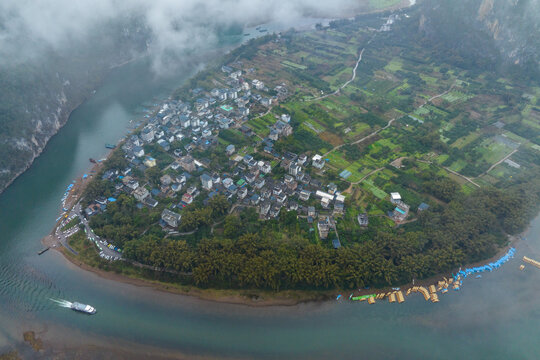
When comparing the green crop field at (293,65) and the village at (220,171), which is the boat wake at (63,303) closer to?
the village at (220,171)

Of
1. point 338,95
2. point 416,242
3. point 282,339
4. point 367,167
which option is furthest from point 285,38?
point 282,339

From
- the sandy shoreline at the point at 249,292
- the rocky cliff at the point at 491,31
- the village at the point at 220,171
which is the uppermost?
the rocky cliff at the point at 491,31

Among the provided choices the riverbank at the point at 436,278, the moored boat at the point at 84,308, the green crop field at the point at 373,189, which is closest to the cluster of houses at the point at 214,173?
the green crop field at the point at 373,189

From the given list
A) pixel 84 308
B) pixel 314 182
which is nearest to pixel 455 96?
pixel 314 182

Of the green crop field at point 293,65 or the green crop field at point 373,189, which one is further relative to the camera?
the green crop field at point 293,65

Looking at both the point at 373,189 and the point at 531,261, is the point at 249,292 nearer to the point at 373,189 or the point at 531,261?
the point at 373,189

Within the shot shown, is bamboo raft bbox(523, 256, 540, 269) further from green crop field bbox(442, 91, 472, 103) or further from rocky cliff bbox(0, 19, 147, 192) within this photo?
rocky cliff bbox(0, 19, 147, 192)

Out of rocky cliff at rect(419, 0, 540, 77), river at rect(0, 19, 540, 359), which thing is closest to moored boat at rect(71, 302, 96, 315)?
river at rect(0, 19, 540, 359)
